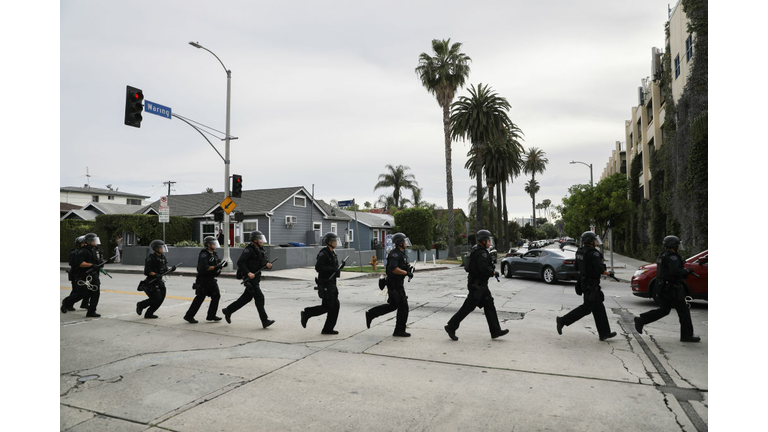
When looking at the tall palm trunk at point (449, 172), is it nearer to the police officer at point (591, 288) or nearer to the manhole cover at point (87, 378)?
the police officer at point (591, 288)

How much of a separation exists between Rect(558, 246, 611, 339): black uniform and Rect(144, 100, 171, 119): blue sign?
1410 cm

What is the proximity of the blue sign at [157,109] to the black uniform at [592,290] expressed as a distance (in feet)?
46.3

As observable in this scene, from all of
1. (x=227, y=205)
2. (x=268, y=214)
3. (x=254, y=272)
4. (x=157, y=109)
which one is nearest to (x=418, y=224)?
(x=268, y=214)

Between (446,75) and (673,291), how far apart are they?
95.3 feet

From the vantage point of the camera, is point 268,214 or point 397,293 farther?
point 268,214

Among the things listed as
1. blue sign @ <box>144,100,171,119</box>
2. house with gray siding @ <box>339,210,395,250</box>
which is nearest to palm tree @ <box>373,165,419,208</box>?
house with gray siding @ <box>339,210,395,250</box>

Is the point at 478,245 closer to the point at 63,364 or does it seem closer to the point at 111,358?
the point at 111,358

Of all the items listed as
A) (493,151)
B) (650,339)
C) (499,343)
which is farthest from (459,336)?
(493,151)

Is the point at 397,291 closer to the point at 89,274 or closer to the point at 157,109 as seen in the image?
the point at 89,274

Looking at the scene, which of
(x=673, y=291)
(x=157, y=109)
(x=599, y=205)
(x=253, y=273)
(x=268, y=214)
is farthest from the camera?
(x=599, y=205)

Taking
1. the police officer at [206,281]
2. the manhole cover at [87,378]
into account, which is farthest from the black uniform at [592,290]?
the manhole cover at [87,378]

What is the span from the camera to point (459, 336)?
746 centimetres

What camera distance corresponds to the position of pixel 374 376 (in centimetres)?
526
